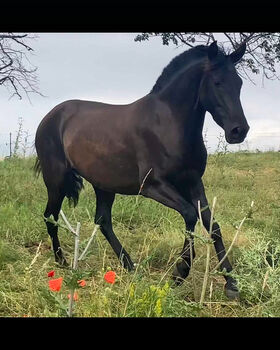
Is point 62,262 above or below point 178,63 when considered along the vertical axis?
below

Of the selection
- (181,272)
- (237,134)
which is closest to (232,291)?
(181,272)

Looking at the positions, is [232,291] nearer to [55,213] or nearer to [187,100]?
[187,100]

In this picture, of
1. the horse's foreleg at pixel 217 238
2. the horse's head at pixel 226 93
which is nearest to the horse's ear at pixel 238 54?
the horse's head at pixel 226 93

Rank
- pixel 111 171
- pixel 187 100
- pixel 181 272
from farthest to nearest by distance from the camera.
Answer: pixel 111 171 < pixel 187 100 < pixel 181 272

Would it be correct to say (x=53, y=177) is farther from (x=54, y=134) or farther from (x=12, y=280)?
(x=12, y=280)

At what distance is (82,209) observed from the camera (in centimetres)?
341

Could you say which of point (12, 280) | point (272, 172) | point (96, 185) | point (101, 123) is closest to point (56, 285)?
point (12, 280)

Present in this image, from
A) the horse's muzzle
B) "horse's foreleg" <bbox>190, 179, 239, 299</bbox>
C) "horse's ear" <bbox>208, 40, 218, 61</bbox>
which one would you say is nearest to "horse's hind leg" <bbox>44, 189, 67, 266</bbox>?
"horse's foreleg" <bbox>190, 179, 239, 299</bbox>

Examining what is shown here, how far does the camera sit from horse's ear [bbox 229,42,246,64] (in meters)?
2.74

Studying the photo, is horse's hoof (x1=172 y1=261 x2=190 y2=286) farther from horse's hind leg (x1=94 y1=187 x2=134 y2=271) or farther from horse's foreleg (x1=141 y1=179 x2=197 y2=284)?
horse's hind leg (x1=94 y1=187 x2=134 y2=271)

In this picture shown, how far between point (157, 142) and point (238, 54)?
67cm

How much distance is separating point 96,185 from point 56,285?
1.15 meters

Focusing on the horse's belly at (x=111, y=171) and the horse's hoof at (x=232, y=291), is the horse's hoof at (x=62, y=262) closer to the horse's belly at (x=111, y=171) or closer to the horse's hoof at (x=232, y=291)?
the horse's belly at (x=111, y=171)

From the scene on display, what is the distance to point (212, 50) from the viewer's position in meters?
2.79
